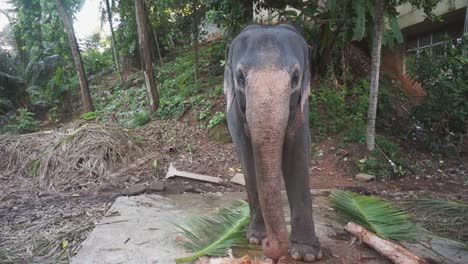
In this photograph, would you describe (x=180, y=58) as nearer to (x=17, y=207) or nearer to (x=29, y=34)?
(x=29, y=34)

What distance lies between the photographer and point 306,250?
2.92 meters

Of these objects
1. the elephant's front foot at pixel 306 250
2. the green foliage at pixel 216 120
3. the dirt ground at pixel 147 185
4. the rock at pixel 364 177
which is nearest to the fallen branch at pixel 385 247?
the elephant's front foot at pixel 306 250

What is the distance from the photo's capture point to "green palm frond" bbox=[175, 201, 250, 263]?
9.68ft

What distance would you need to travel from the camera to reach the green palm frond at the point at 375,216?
308 cm

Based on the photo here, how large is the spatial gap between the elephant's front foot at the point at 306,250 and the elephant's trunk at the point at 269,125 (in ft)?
2.43

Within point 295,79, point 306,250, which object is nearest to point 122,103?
point 306,250

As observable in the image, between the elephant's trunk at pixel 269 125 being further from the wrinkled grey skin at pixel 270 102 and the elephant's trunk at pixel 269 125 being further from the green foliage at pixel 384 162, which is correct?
the green foliage at pixel 384 162

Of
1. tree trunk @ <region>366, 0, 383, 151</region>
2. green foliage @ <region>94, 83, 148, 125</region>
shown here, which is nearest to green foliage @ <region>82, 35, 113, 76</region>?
green foliage @ <region>94, 83, 148, 125</region>

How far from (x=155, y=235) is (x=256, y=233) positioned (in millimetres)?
1006

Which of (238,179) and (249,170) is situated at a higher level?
(249,170)

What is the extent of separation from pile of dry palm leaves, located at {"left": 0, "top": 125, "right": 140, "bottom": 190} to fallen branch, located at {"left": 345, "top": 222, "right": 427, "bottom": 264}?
14.4 feet

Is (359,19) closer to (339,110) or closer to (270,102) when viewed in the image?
(339,110)

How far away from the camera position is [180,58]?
566 inches

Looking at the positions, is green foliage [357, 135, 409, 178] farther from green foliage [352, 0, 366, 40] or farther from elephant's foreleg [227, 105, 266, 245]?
elephant's foreleg [227, 105, 266, 245]
